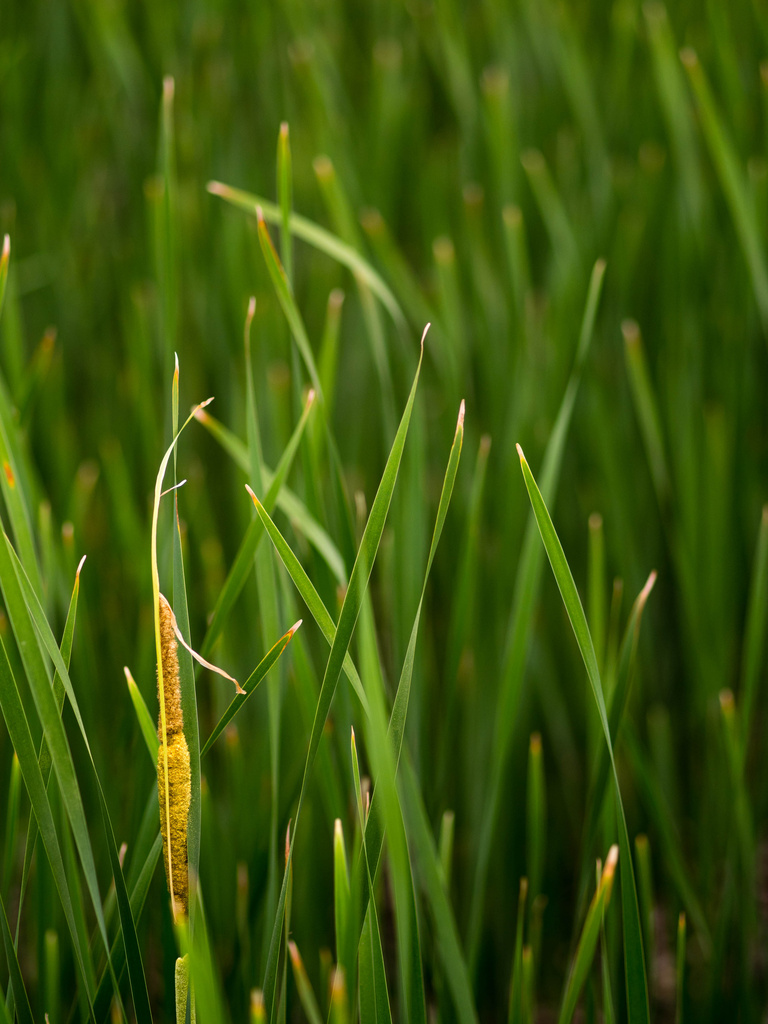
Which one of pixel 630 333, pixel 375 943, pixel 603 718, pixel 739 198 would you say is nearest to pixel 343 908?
pixel 375 943

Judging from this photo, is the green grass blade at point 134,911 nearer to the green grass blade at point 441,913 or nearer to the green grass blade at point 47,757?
the green grass blade at point 47,757

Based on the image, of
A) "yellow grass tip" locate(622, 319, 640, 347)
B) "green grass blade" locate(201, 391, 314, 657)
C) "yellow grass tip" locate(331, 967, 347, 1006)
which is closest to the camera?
"yellow grass tip" locate(331, 967, 347, 1006)

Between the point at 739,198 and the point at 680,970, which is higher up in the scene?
A: the point at 739,198

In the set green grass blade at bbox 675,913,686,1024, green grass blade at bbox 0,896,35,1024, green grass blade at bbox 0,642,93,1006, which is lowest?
green grass blade at bbox 675,913,686,1024

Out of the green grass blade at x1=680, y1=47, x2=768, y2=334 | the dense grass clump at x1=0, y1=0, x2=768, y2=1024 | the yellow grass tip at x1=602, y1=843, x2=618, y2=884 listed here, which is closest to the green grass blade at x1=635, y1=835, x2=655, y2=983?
the dense grass clump at x1=0, y1=0, x2=768, y2=1024

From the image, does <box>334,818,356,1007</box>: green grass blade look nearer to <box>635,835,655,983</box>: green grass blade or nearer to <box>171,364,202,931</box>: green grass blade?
<box>171,364,202,931</box>: green grass blade

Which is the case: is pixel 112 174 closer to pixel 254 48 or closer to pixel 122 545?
pixel 254 48

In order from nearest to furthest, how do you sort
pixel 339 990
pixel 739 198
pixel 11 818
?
pixel 339 990
pixel 11 818
pixel 739 198

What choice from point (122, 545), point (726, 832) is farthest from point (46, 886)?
point (726, 832)

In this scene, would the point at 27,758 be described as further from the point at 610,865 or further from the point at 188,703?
the point at 610,865
